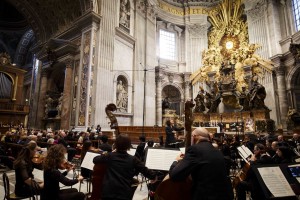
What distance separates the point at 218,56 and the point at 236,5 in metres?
5.31

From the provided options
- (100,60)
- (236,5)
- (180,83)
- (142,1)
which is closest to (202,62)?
(180,83)

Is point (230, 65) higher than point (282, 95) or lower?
higher

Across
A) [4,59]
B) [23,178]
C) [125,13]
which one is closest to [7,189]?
[23,178]

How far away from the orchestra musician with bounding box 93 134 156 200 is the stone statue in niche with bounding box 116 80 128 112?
33.8ft

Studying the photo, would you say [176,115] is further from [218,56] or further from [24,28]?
[24,28]

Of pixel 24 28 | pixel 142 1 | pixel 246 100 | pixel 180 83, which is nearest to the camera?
pixel 246 100

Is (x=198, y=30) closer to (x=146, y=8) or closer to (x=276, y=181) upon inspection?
(x=146, y=8)

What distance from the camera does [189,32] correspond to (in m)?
19.2

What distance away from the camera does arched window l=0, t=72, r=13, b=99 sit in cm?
1527

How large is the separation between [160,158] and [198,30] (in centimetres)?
1870

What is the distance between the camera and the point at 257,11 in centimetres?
1612

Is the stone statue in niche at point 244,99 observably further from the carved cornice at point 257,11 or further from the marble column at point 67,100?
the marble column at point 67,100

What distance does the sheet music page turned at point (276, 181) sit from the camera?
216cm

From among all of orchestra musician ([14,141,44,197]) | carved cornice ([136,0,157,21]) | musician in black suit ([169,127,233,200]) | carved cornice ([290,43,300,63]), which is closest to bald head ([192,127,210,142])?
musician in black suit ([169,127,233,200])
